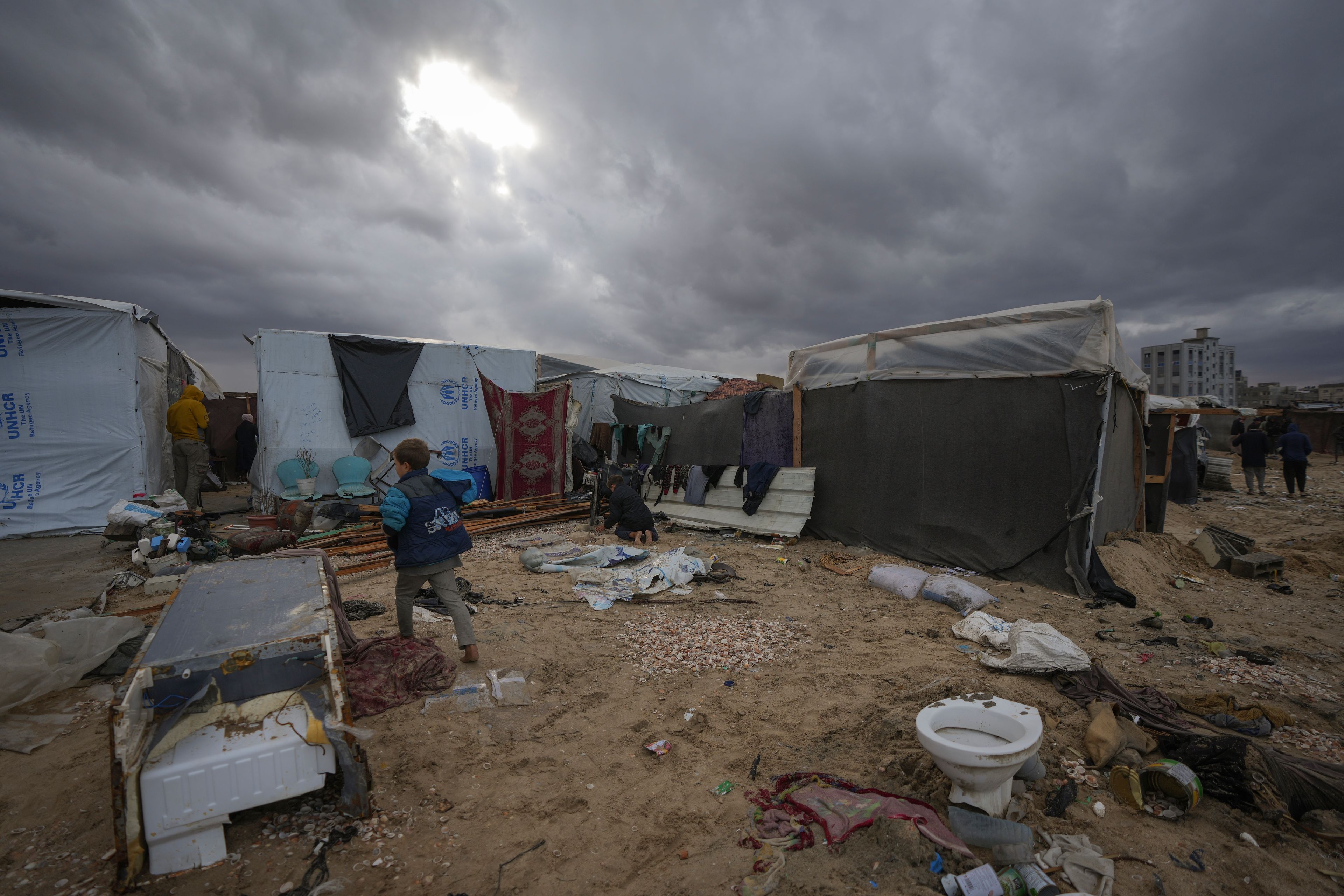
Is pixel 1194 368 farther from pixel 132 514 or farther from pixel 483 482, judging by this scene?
pixel 132 514

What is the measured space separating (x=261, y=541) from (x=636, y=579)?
4.56 meters

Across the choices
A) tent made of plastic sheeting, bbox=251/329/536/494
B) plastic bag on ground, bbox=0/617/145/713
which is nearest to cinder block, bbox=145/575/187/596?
plastic bag on ground, bbox=0/617/145/713

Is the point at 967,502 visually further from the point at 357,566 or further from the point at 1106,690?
the point at 357,566

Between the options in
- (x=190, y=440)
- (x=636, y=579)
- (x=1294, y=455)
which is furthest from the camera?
(x=1294, y=455)

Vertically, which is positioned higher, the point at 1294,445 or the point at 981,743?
the point at 1294,445

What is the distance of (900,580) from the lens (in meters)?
5.69

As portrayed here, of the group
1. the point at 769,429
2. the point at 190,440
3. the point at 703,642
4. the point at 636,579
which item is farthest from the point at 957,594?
the point at 190,440

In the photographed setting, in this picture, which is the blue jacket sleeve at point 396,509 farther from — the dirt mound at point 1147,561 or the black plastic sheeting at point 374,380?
the black plastic sheeting at point 374,380

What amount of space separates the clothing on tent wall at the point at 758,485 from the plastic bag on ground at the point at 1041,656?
15.2 feet

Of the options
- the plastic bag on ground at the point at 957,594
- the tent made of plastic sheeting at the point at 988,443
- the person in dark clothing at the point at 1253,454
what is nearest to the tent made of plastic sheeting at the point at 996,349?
the tent made of plastic sheeting at the point at 988,443

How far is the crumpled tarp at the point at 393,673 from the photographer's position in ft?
10.7

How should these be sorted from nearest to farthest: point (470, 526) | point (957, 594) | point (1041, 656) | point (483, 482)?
point (1041, 656) < point (957, 594) < point (470, 526) < point (483, 482)

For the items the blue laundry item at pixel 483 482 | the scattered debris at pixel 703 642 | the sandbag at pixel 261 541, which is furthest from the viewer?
the blue laundry item at pixel 483 482

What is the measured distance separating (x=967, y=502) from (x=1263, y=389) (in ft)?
133
